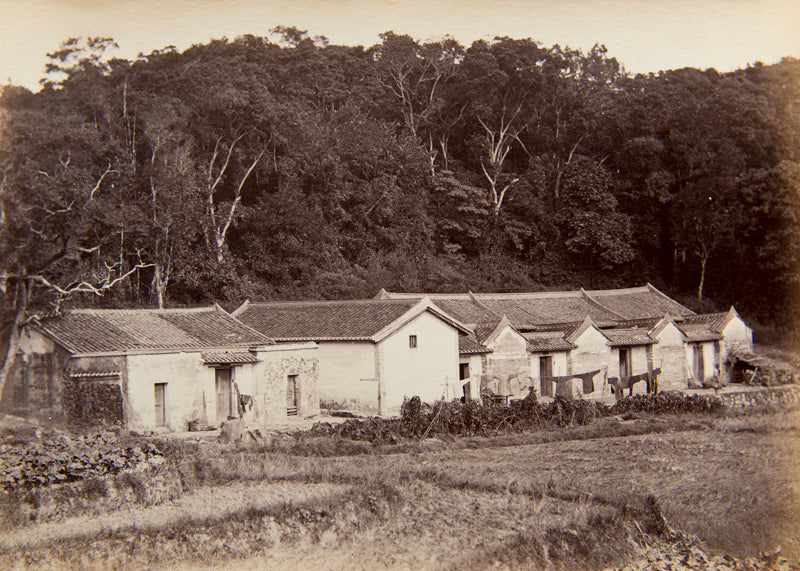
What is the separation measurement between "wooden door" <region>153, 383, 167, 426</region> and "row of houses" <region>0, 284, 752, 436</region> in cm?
3

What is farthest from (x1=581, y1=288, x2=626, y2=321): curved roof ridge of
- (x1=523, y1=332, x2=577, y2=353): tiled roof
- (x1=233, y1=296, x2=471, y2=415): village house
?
(x1=233, y1=296, x2=471, y2=415): village house

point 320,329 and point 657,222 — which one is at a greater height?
point 657,222

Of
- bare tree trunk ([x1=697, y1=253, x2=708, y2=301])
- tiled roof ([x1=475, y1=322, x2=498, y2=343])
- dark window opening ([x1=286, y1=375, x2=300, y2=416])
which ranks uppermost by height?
bare tree trunk ([x1=697, y1=253, x2=708, y2=301])

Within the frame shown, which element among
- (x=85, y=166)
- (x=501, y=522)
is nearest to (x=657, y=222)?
(x=85, y=166)

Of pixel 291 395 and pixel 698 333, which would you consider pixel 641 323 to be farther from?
pixel 291 395

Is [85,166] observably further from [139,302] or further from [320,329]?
[320,329]

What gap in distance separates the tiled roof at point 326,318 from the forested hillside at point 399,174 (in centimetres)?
618

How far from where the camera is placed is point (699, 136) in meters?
48.0

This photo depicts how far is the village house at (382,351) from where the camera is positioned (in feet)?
84.8

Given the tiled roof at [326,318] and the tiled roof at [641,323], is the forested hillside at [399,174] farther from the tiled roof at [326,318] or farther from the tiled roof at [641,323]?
the tiled roof at [641,323]

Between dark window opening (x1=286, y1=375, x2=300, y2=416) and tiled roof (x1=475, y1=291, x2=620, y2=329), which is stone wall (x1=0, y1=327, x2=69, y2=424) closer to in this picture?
dark window opening (x1=286, y1=375, x2=300, y2=416)

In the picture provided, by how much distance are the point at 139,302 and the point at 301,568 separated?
25.9 metres

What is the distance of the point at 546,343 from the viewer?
30078 mm

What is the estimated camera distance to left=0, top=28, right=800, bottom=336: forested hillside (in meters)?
34.0
